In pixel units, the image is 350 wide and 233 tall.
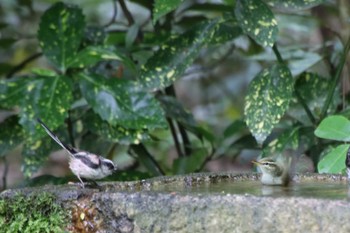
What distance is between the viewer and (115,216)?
2.57 m

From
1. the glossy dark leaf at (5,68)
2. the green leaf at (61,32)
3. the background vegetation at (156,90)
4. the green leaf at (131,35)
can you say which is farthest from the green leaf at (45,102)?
the glossy dark leaf at (5,68)

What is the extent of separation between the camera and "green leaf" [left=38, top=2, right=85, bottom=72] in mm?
4258

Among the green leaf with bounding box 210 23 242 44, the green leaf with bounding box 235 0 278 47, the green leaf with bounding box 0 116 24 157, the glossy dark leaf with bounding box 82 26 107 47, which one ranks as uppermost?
the green leaf with bounding box 235 0 278 47

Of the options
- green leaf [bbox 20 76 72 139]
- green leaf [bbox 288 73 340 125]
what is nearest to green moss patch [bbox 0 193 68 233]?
green leaf [bbox 20 76 72 139]

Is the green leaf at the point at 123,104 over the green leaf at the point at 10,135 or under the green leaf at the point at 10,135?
over

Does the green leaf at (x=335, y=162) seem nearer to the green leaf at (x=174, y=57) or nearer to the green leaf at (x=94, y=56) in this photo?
the green leaf at (x=174, y=57)

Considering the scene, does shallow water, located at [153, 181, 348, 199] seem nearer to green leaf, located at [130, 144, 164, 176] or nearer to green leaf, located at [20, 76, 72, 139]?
green leaf, located at [20, 76, 72, 139]

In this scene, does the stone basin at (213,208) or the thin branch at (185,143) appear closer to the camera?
the stone basin at (213,208)

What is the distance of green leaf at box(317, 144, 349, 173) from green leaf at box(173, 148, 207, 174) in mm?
1399

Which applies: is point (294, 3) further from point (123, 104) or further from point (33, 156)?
point (33, 156)

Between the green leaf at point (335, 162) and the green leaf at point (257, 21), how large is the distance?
0.68 metres

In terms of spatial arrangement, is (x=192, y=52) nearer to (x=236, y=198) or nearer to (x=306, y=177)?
(x=306, y=177)

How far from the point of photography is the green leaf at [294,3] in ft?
12.8

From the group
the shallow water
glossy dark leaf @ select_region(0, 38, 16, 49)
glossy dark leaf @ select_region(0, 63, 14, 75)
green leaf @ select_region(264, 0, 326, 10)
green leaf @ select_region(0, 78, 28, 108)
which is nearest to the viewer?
the shallow water
